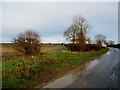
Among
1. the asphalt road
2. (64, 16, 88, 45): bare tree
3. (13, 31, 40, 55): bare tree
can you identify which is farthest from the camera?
(64, 16, 88, 45): bare tree

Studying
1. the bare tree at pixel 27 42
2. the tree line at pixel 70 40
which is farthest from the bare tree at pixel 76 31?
the bare tree at pixel 27 42

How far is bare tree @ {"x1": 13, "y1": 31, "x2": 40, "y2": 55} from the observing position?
2828 centimetres

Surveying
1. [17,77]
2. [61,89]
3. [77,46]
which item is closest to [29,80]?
[17,77]

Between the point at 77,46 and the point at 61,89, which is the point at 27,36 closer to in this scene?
the point at 61,89

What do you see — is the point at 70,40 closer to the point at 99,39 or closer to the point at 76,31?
the point at 76,31

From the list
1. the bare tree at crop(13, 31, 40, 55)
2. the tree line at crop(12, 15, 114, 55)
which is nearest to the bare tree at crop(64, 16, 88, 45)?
the tree line at crop(12, 15, 114, 55)

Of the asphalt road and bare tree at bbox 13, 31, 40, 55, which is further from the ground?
bare tree at bbox 13, 31, 40, 55

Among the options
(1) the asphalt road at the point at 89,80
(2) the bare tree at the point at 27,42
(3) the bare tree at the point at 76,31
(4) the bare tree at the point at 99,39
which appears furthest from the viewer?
(4) the bare tree at the point at 99,39

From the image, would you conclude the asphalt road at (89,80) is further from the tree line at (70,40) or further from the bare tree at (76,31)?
the bare tree at (76,31)

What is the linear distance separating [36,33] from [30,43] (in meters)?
1.74

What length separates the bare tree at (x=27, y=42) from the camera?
28281 mm

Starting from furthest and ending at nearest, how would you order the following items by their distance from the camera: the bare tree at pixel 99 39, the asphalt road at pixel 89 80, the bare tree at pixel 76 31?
the bare tree at pixel 99 39 → the bare tree at pixel 76 31 → the asphalt road at pixel 89 80

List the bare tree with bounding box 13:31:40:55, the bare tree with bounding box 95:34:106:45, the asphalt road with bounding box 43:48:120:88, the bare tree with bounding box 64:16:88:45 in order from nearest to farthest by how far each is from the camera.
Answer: the asphalt road with bounding box 43:48:120:88
the bare tree with bounding box 13:31:40:55
the bare tree with bounding box 64:16:88:45
the bare tree with bounding box 95:34:106:45

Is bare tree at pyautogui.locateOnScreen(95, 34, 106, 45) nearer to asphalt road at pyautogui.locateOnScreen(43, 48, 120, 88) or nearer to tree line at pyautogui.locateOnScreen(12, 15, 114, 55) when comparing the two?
tree line at pyautogui.locateOnScreen(12, 15, 114, 55)
